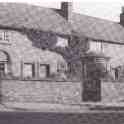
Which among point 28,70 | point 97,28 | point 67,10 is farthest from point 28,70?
point 97,28

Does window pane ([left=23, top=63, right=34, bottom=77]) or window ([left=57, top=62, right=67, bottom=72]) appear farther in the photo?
window ([left=57, top=62, right=67, bottom=72])

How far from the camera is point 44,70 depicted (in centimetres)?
3706

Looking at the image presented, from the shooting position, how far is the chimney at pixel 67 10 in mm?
41506

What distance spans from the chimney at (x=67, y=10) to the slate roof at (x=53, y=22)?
63 cm

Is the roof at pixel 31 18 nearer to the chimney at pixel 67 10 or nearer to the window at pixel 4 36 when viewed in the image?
the chimney at pixel 67 10

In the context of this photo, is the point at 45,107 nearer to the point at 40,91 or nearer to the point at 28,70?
the point at 40,91

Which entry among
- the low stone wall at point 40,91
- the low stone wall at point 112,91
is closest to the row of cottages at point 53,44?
the low stone wall at point 112,91

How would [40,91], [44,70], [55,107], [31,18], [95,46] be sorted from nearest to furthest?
[55,107] < [40,91] < [44,70] < [31,18] < [95,46]

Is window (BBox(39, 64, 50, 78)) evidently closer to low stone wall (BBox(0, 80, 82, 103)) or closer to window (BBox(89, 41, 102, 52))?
window (BBox(89, 41, 102, 52))

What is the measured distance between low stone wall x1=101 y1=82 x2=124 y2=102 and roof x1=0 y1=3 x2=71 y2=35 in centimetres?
1218

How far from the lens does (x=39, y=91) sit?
24281 millimetres

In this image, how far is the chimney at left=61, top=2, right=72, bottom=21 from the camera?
41.5m

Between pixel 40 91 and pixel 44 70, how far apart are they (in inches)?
505

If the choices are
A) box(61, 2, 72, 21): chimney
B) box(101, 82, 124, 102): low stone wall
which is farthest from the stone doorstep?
box(61, 2, 72, 21): chimney
